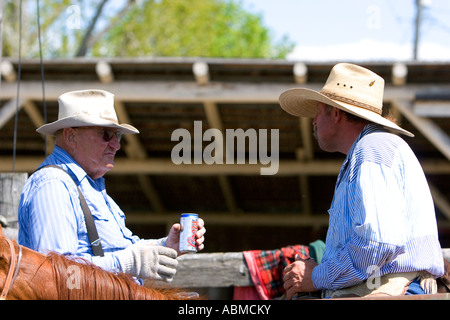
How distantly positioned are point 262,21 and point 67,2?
17.0 m

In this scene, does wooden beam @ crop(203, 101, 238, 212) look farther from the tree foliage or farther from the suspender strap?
the tree foliage

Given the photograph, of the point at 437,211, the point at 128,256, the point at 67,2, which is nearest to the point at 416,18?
the point at 67,2

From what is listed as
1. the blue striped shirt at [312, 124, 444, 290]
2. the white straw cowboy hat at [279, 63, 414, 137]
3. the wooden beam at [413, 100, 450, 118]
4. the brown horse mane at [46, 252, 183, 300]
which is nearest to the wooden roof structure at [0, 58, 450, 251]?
the wooden beam at [413, 100, 450, 118]

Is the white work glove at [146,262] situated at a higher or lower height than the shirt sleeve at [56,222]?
lower

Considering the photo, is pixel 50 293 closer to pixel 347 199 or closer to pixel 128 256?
pixel 128 256

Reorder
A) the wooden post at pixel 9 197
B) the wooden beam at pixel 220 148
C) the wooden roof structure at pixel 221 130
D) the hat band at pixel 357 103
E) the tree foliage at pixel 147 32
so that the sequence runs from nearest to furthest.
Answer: the hat band at pixel 357 103
the wooden post at pixel 9 197
the wooden roof structure at pixel 221 130
the wooden beam at pixel 220 148
the tree foliage at pixel 147 32

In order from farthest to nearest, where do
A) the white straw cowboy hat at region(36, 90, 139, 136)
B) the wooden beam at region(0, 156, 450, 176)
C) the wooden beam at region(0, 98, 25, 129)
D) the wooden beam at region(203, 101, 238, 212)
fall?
1. the wooden beam at region(0, 156, 450, 176)
2. the wooden beam at region(203, 101, 238, 212)
3. the wooden beam at region(0, 98, 25, 129)
4. the white straw cowboy hat at region(36, 90, 139, 136)

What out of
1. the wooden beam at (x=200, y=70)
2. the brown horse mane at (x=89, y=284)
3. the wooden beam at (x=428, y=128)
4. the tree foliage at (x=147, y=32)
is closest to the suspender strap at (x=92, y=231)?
the brown horse mane at (x=89, y=284)

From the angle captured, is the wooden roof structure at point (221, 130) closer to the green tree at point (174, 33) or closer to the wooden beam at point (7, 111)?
the wooden beam at point (7, 111)

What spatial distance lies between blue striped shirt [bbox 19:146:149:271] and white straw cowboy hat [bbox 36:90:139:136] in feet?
0.48

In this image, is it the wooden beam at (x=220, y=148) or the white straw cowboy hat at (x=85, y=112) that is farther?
the wooden beam at (x=220, y=148)

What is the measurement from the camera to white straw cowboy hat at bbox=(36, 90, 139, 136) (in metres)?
3.60

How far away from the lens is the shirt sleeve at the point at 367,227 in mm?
2943

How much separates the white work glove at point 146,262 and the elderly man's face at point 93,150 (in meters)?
0.54
